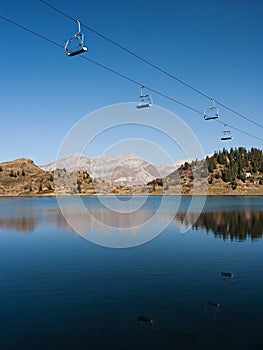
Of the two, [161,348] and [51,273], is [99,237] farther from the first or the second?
[161,348]

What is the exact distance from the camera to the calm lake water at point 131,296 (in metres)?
14.9

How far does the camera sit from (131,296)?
20.6 m

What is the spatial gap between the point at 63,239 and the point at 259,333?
32924 millimetres

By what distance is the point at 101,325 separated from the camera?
1622cm

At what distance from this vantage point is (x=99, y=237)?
4644 cm

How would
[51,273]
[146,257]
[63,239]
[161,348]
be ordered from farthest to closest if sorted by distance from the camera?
[63,239] < [146,257] < [51,273] < [161,348]

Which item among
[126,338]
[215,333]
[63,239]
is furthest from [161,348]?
[63,239]

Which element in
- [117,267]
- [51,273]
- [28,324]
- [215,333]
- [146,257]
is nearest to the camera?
[215,333]

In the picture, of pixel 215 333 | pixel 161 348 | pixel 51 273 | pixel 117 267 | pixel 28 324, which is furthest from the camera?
pixel 117 267

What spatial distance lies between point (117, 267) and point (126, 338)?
14141 mm

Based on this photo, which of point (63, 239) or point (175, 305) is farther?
point (63, 239)

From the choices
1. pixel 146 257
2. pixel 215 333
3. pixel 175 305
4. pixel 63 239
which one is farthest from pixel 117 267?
pixel 63 239

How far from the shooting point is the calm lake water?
14.9 metres

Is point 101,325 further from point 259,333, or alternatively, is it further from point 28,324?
point 259,333
